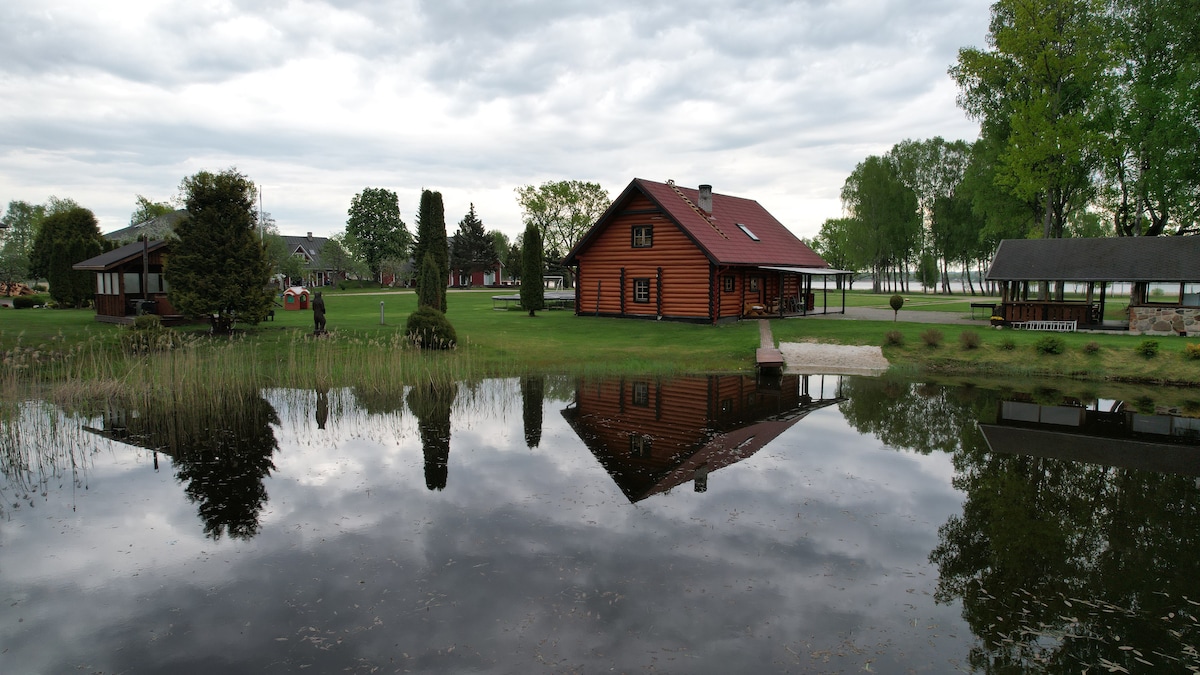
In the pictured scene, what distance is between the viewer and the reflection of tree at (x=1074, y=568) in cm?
540

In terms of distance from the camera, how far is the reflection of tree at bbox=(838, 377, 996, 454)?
12.4 metres

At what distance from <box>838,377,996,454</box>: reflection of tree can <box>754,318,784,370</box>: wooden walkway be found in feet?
6.61

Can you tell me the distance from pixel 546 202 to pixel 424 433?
6780cm

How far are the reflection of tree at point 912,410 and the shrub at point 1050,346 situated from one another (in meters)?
5.37

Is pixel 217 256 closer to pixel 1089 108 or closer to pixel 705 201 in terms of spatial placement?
pixel 705 201

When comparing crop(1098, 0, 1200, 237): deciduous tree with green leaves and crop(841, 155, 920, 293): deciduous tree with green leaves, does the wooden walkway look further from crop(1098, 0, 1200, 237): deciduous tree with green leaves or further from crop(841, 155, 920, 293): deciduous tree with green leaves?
crop(841, 155, 920, 293): deciduous tree with green leaves

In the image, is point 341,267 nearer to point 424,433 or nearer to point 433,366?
point 433,366

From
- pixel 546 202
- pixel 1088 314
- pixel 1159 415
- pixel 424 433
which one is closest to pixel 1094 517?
pixel 1159 415

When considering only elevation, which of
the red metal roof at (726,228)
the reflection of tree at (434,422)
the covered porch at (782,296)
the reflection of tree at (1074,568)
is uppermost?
the red metal roof at (726,228)

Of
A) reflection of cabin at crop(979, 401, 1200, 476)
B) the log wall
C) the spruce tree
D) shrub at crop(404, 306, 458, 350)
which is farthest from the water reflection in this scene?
the spruce tree

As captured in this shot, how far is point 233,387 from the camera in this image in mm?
15109

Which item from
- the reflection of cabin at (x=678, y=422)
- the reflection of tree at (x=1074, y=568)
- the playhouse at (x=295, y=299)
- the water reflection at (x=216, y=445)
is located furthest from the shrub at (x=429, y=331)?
the playhouse at (x=295, y=299)

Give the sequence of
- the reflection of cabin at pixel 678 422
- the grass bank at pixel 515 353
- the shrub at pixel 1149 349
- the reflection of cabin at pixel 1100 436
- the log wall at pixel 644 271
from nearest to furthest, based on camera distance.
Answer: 1. the reflection of cabin at pixel 678 422
2. the reflection of cabin at pixel 1100 436
3. the grass bank at pixel 515 353
4. the shrub at pixel 1149 349
5. the log wall at pixel 644 271

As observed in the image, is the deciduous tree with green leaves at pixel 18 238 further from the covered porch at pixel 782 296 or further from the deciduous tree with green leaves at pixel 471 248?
the covered porch at pixel 782 296
